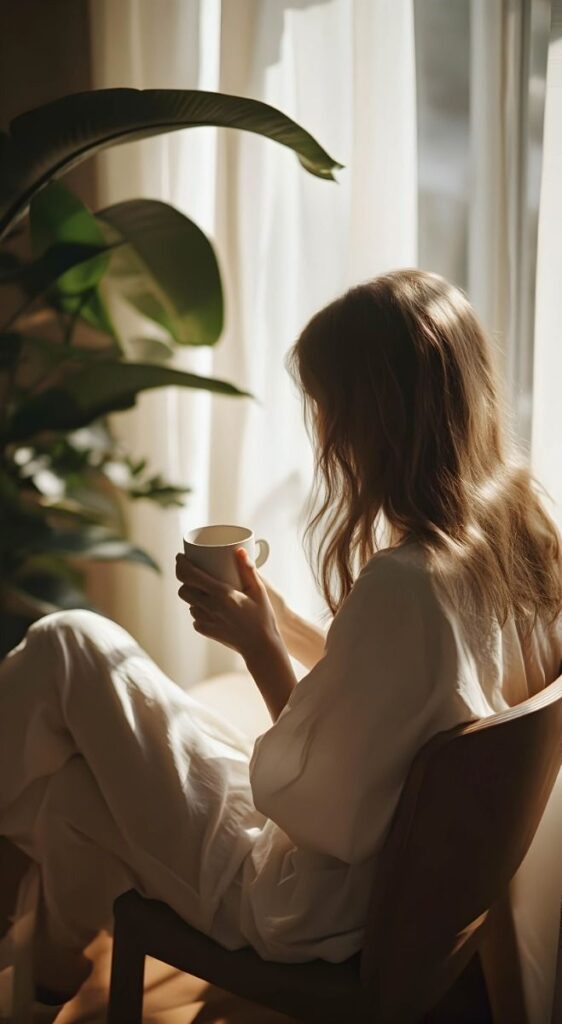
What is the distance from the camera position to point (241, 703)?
1461 mm

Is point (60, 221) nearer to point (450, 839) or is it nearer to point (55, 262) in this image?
point (55, 262)

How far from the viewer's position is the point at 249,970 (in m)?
0.97

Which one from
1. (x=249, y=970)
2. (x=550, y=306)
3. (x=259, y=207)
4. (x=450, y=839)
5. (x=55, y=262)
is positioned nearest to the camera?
(x=450, y=839)

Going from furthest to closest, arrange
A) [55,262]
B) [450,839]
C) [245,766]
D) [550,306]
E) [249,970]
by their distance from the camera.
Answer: [55,262], [550,306], [245,766], [249,970], [450,839]

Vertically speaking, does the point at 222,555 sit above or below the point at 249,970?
above

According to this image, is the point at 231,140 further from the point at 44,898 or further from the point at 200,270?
the point at 44,898

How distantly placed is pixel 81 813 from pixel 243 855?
19cm

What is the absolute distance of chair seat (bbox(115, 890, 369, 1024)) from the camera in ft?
3.02

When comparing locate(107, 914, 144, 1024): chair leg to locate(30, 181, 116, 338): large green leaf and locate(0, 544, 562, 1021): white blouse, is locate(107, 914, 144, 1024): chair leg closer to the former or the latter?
locate(0, 544, 562, 1021): white blouse

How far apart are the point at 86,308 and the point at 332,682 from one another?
0.99 metres

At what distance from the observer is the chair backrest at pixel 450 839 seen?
82 centimetres

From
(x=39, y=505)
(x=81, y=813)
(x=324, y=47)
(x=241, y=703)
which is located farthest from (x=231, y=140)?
(x=81, y=813)

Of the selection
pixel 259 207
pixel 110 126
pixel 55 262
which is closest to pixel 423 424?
pixel 110 126

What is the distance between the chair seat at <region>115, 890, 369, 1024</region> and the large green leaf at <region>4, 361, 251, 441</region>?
70 cm
